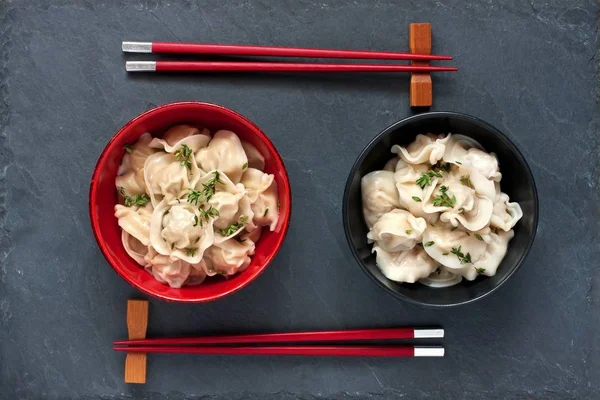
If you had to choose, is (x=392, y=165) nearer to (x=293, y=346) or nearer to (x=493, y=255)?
(x=493, y=255)

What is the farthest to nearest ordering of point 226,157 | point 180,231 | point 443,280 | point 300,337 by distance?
point 300,337 → point 443,280 → point 226,157 → point 180,231

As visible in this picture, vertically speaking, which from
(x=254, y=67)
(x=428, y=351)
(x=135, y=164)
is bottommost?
(x=428, y=351)

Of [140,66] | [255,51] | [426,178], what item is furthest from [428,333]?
[140,66]

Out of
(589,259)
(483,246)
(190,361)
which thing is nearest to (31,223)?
(190,361)

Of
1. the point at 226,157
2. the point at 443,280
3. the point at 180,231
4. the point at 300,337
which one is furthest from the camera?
the point at 300,337

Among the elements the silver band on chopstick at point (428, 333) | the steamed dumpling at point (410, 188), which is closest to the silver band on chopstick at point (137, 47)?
the steamed dumpling at point (410, 188)

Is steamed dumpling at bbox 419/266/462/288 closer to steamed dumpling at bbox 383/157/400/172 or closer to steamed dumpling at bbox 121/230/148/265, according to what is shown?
steamed dumpling at bbox 383/157/400/172
